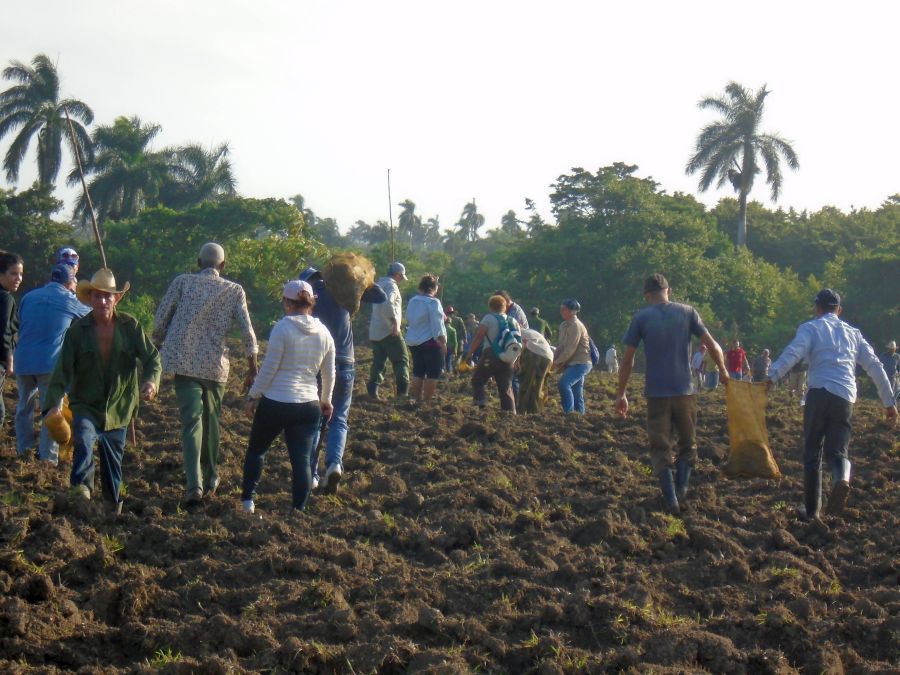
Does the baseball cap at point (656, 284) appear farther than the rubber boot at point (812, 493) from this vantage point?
Yes

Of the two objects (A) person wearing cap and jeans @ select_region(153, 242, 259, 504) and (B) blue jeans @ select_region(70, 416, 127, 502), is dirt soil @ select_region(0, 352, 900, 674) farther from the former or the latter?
(A) person wearing cap and jeans @ select_region(153, 242, 259, 504)

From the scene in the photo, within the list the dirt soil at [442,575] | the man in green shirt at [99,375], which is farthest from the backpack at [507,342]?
the man in green shirt at [99,375]

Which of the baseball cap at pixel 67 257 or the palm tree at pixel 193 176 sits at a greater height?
the palm tree at pixel 193 176

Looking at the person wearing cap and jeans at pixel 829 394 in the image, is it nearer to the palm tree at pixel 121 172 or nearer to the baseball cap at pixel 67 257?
the baseball cap at pixel 67 257

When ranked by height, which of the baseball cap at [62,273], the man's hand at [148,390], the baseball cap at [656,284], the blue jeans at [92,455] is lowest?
the blue jeans at [92,455]

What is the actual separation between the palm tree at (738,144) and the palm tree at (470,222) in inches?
2430

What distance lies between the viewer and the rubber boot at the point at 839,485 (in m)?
8.06

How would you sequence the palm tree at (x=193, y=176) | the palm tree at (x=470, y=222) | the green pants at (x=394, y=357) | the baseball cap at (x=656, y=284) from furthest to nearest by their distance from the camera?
the palm tree at (x=470, y=222) < the palm tree at (x=193, y=176) < the green pants at (x=394, y=357) < the baseball cap at (x=656, y=284)

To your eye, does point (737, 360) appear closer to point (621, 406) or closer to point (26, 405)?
point (621, 406)

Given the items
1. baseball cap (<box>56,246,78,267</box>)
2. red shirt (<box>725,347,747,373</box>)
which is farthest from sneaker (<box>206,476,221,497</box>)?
red shirt (<box>725,347,747,373</box>)

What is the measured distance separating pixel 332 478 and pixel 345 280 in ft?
4.70

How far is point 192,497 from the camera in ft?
24.4

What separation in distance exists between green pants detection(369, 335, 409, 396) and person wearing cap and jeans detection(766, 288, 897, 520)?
537 cm

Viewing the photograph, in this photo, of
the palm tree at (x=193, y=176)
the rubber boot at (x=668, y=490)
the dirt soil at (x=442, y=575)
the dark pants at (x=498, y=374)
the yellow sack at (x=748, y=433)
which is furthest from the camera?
the palm tree at (x=193, y=176)
